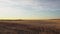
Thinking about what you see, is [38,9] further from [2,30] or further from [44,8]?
[2,30]

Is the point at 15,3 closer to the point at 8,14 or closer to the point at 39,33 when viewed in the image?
the point at 8,14

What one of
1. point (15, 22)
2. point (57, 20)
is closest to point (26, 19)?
point (15, 22)

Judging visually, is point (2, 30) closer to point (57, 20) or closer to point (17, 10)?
point (17, 10)

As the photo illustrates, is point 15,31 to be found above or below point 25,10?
below

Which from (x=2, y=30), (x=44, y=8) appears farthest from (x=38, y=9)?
(x=2, y=30)
